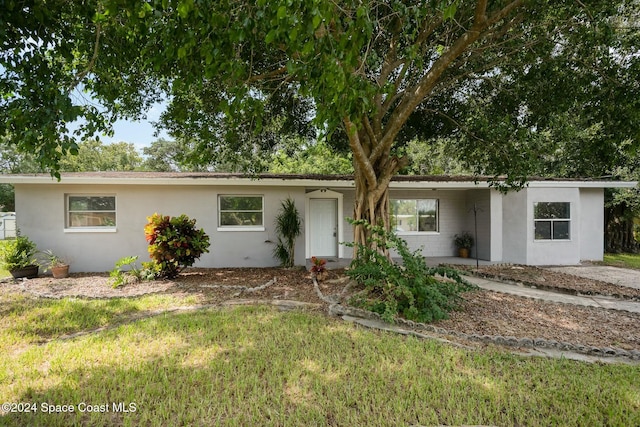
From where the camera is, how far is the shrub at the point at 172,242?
7.92 meters

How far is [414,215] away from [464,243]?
210 centimetres

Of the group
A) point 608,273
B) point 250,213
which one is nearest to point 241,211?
point 250,213

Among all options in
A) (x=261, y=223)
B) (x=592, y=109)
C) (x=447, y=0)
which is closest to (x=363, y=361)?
(x=447, y=0)

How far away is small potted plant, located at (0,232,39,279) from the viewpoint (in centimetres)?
865

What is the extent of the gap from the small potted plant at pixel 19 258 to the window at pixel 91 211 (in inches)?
46.8

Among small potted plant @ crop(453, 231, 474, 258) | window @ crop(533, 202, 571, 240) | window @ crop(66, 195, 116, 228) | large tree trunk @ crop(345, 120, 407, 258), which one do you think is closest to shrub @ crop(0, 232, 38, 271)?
window @ crop(66, 195, 116, 228)

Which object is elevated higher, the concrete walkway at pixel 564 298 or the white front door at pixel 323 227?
the white front door at pixel 323 227

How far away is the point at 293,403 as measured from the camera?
9.64 ft

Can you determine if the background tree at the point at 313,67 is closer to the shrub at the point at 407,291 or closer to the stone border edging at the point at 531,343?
the shrub at the point at 407,291

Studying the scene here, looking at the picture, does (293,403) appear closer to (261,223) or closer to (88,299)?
(88,299)

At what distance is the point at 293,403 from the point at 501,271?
866 cm

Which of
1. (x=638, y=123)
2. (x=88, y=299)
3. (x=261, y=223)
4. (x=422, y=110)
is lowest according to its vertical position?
(x=88, y=299)

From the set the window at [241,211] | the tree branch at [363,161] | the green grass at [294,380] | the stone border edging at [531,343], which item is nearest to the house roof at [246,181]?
the window at [241,211]

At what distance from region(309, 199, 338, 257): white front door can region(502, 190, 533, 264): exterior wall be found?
5853 mm
